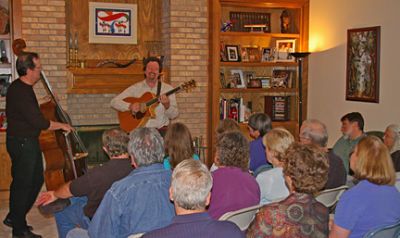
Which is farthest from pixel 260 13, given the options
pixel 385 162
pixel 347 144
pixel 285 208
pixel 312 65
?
pixel 285 208

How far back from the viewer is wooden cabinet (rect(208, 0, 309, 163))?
278 inches

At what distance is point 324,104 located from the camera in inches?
275

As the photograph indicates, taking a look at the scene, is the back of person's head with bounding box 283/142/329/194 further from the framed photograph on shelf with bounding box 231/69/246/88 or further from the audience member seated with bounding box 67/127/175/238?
the framed photograph on shelf with bounding box 231/69/246/88

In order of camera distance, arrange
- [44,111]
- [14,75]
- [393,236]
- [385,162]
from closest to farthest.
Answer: [393,236] < [385,162] < [44,111] < [14,75]

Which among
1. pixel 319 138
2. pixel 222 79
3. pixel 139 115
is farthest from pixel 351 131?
pixel 222 79

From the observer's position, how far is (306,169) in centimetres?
240

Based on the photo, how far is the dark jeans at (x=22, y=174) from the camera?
4391mm

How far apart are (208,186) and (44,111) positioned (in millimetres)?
2739

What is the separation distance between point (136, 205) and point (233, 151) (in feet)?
2.58

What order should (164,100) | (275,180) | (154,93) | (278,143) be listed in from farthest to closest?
1. (154,93)
2. (164,100)
3. (278,143)
4. (275,180)

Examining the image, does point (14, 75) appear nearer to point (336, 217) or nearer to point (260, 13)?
point (260, 13)

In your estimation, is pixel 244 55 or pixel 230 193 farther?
pixel 244 55

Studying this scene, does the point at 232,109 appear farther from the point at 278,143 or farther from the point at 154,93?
the point at 278,143

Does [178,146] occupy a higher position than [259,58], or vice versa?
[259,58]
